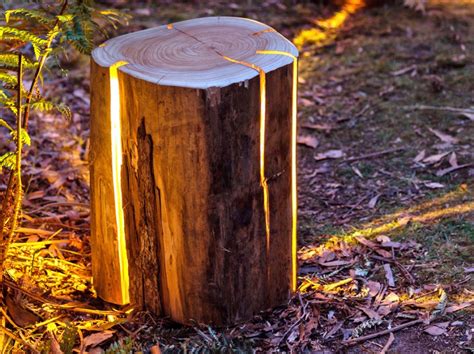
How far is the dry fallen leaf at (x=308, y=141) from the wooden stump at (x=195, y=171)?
1.72m

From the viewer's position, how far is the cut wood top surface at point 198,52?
2.88m

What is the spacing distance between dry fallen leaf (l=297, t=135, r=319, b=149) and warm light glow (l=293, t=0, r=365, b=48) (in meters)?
1.45

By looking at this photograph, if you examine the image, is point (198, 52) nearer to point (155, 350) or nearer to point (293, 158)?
point (293, 158)

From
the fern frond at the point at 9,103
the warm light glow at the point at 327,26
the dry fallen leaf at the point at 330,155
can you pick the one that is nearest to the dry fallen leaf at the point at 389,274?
the dry fallen leaf at the point at 330,155

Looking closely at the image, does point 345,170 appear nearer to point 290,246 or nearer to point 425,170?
point 425,170

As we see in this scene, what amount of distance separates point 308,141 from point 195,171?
225cm

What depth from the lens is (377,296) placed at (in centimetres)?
336

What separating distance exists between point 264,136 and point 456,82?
9.76 ft

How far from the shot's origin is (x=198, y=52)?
3.15 m

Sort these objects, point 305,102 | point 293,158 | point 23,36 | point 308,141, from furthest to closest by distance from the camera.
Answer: point 305,102 < point 308,141 < point 293,158 < point 23,36

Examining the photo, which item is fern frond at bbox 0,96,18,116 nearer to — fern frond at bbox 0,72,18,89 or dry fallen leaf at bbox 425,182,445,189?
fern frond at bbox 0,72,18,89

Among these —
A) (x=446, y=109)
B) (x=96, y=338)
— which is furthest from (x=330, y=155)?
(x=96, y=338)

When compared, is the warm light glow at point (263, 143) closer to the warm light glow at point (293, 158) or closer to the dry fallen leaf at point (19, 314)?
the warm light glow at point (293, 158)

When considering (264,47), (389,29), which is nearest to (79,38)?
(264,47)
